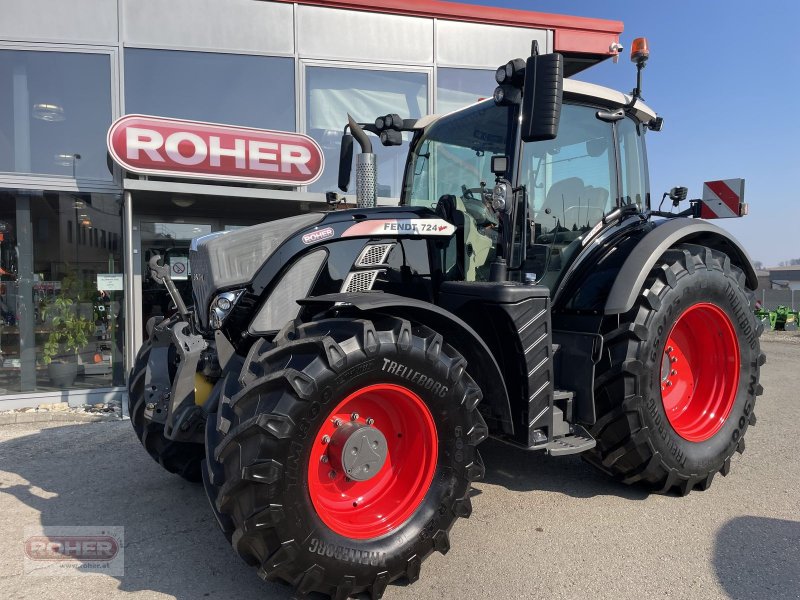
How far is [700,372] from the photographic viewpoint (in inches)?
156

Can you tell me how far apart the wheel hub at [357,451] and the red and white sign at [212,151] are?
15.9 ft

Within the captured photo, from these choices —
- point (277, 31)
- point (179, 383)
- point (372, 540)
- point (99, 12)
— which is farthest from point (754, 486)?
point (99, 12)

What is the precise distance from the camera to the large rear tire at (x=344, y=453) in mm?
2225

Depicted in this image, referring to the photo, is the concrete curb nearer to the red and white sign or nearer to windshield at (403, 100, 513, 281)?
the red and white sign

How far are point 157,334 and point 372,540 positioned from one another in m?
1.87

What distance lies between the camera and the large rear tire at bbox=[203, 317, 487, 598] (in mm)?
2225

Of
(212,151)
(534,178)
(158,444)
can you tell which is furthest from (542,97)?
(212,151)

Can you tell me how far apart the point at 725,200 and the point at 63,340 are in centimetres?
728

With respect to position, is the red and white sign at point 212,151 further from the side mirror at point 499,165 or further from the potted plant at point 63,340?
the side mirror at point 499,165

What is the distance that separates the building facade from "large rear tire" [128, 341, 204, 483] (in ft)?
10.5

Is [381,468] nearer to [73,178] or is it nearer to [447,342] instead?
[447,342]

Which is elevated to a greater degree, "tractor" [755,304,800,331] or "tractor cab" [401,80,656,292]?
"tractor cab" [401,80,656,292]

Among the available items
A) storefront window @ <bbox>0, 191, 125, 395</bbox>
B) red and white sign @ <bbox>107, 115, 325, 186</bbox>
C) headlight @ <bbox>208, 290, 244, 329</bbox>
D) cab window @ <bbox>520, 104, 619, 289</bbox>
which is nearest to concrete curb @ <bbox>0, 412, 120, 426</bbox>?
storefront window @ <bbox>0, 191, 125, 395</bbox>

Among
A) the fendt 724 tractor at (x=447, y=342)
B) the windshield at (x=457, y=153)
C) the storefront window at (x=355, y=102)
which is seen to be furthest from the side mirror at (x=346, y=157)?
the storefront window at (x=355, y=102)
